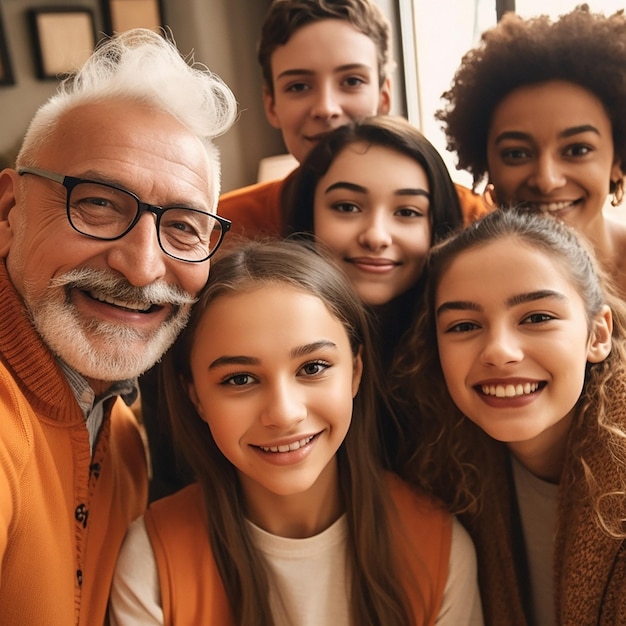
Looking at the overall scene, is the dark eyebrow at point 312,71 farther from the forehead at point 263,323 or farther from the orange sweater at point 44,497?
the orange sweater at point 44,497

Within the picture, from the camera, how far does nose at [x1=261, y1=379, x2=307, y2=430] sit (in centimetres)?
123

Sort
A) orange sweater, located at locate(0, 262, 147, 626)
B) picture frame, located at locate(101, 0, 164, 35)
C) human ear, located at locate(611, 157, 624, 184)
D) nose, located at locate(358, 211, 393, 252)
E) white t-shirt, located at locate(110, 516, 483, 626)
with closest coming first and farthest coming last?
orange sweater, located at locate(0, 262, 147, 626) < white t-shirt, located at locate(110, 516, 483, 626) < nose, located at locate(358, 211, 393, 252) < human ear, located at locate(611, 157, 624, 184) < picture frame, located at locate(101, 0, 164, 35)

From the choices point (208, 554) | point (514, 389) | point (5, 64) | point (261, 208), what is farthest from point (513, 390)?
point (5, 64)

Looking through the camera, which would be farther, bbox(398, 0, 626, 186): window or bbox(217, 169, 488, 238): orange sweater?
bbox(398, 0, 626, 186): window

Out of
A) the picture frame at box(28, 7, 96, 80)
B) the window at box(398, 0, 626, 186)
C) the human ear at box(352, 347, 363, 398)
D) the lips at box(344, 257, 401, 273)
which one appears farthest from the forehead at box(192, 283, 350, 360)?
the picture frame at box(28, 7, 96, 80)

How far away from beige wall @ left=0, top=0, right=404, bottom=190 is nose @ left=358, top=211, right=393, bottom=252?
2.39 metres

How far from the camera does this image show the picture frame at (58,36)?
3682 mm

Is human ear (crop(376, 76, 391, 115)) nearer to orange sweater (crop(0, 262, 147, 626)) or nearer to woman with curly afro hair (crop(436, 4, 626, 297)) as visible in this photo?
woman with curly afro hair (crop(436, 4, 626, 297))

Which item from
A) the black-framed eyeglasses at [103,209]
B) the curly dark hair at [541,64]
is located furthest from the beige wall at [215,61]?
the black-framed eyeglasses at [103,209]

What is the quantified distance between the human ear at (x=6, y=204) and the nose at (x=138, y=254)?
0.26 metres

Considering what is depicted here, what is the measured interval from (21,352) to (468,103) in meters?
1.40

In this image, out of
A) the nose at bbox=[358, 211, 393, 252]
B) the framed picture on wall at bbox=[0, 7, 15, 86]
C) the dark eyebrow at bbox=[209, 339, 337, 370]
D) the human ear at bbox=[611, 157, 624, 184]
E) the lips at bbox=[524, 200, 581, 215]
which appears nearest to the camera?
the dark eyebrow at bbox=[209, 339, 337, 370]

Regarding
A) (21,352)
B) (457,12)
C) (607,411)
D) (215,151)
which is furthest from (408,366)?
(457,12)

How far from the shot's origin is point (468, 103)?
1.91 meters
